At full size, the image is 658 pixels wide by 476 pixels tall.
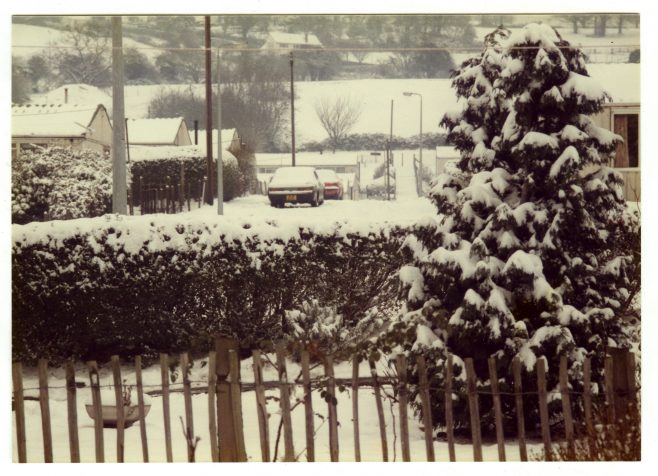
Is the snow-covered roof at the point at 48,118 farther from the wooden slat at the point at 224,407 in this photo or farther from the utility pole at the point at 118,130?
the wooden slat at the point at 224,407

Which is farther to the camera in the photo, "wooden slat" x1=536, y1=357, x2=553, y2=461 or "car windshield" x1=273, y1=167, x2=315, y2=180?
"car windshield" x1=273, y1=167, x2=315, y2=180

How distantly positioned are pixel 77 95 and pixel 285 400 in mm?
3402

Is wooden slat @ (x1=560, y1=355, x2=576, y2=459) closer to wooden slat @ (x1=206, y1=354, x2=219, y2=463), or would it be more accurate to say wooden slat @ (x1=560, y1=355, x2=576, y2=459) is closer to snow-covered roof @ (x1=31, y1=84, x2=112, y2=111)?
wooden slat @ (x1=206, y1=354, x2=219, y2=463)

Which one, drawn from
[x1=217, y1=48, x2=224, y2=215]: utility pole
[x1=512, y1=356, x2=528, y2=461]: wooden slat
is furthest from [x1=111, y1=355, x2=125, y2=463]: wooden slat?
[x1=512, y1=356, x2=528, y2=461]: wooden slat

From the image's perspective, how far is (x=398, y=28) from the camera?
310 inches

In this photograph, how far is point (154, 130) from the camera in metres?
8.07

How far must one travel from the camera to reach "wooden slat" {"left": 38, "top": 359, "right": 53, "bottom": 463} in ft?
22.0

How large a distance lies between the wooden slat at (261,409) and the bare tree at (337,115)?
2.34 metres

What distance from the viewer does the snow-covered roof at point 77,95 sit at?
7.81 meters

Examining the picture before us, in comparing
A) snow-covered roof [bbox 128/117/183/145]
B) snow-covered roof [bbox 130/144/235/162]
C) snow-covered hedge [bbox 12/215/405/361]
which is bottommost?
snow-covered hedge [bbox 12/215/405/361]

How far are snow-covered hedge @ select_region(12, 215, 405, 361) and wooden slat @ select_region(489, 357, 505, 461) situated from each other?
1438 mm

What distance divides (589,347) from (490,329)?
3.05ft

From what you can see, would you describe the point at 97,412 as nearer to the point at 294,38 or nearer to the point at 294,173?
the point at 294,173
